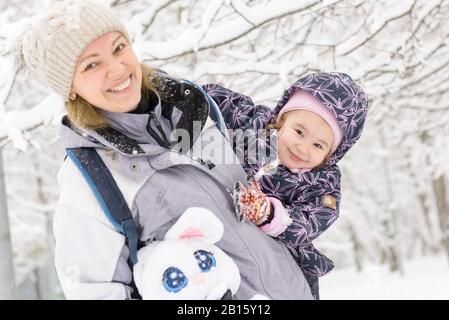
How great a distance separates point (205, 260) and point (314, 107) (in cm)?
91

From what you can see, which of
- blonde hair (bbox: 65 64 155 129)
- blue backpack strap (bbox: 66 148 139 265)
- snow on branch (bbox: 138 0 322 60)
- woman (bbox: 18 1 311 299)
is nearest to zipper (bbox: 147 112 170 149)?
woman (bbox: 18 1 311 299)

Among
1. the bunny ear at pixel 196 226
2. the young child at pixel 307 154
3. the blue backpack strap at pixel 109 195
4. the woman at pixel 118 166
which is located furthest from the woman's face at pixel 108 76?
the young child at pixel 307 154

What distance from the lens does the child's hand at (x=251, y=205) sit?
6.84ft

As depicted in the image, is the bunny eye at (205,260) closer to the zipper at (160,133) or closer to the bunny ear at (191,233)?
the bunny ear at (191,233)

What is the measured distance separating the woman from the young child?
0.13m

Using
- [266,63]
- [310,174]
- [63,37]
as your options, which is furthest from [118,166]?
[266,63]

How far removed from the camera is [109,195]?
1.88m

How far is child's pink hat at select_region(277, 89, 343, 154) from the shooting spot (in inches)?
95.8

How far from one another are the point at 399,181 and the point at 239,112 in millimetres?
18412

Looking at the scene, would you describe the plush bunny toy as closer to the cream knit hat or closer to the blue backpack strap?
the blue backpack strap

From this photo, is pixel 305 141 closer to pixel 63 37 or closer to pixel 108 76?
pixel 108 76

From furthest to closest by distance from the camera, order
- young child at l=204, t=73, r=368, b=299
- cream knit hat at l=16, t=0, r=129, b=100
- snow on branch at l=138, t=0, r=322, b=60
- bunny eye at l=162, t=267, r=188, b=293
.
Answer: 1. snow on branch at l=138, t=0, r=322, b=60
2. young child at l=204, t=73, r=368, b=299
3. cream knit hat at l=16, t=0, r=129, b=100
4. bunny eye at l=162, t=267, r=188, b=293

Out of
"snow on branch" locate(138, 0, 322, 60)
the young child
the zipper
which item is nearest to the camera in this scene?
the zipper

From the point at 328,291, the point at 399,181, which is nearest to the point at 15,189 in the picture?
the point at 328,291
